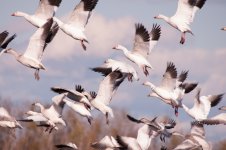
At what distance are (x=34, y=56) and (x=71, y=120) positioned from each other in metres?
31.4

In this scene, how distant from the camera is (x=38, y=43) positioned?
21609 mm

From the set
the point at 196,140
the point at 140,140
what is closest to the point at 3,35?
the point at 140,140

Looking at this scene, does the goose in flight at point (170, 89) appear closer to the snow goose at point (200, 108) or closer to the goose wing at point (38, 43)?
the snow goose at point (200, 108)

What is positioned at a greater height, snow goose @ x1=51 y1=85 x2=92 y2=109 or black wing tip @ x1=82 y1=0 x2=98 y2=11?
black wing tip @ x1=82 y1=0 x2=98 y2=11

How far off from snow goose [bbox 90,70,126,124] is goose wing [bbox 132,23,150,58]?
1686 mm

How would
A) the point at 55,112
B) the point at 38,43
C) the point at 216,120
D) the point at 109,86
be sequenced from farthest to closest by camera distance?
the point at 55,112 < the point at 216,120 < the point at 38,43 < the point at 109,86

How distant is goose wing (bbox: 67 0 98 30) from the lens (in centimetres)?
2209

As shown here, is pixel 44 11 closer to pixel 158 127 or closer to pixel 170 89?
A: pixel 170 89

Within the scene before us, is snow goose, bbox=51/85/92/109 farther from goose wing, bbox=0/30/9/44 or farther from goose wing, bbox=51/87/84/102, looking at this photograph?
goose wing, bbox=0/30/9/44

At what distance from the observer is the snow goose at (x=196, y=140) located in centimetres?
1984

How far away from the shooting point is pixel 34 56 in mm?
21734

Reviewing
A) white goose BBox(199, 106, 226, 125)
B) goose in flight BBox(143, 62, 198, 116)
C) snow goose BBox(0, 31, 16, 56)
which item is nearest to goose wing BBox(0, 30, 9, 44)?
snow goose BBox(0, 31, 16, 56)

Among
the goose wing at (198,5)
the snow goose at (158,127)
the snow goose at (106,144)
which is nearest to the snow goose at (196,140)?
the snow goose at (158,127)

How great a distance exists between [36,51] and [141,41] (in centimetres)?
274
